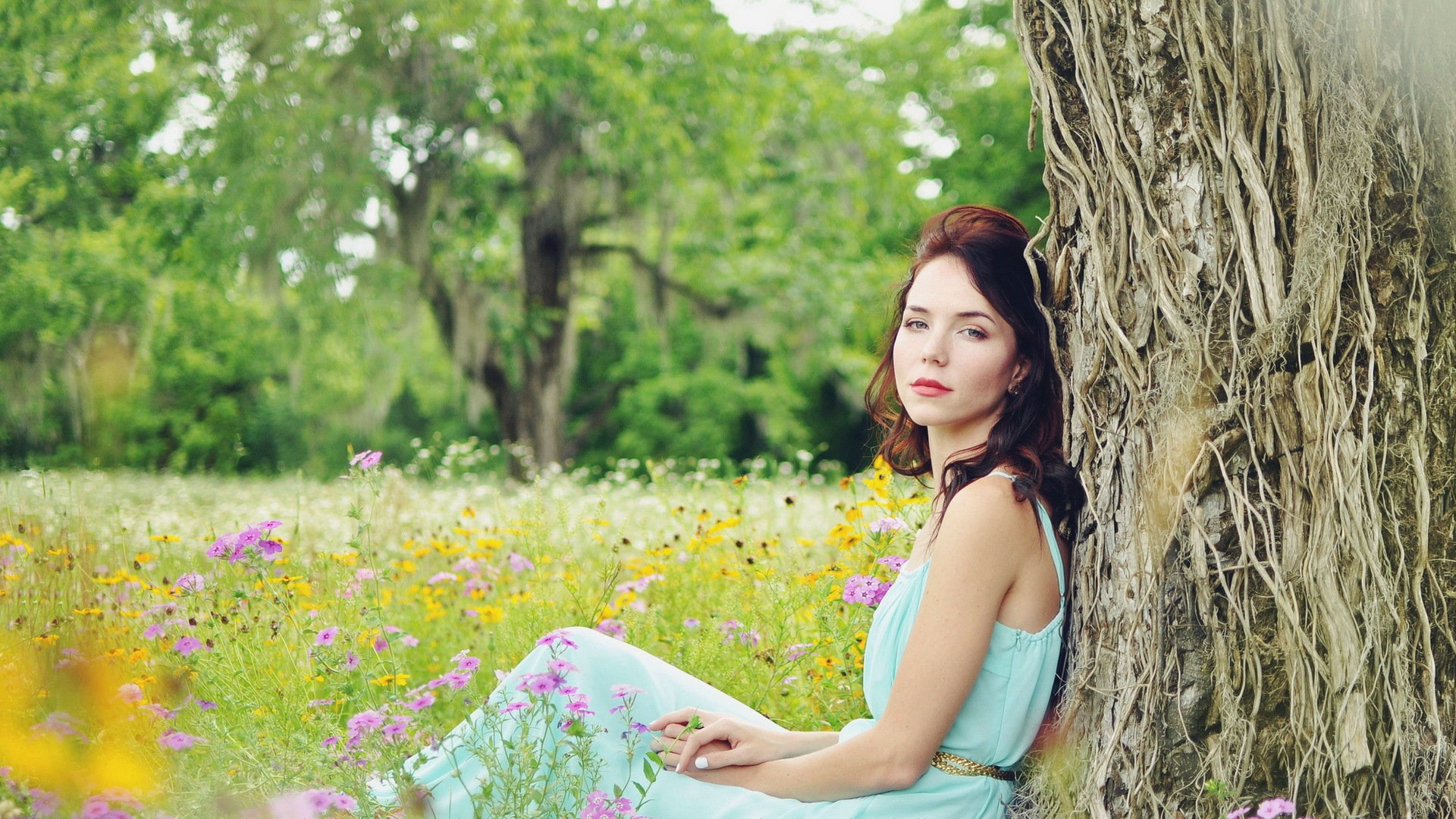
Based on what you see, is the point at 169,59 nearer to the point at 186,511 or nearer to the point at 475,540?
the point at 186,511

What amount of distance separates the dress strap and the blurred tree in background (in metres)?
4.92

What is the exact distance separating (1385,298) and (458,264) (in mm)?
10906

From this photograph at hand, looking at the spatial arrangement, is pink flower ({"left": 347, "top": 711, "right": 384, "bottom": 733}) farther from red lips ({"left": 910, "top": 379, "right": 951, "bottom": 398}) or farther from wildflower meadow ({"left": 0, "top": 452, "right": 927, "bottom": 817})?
red lips ({"left": 910, "top": 379, "right": 951, "bottom": 398})

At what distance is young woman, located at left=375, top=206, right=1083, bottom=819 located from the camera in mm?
1826

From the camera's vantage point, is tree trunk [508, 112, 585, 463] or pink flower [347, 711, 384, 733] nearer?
pink flower [347, 711, 384, 733]

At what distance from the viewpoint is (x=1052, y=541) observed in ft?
6.19

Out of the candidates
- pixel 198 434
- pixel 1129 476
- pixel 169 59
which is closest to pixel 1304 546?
pixel 1129 476

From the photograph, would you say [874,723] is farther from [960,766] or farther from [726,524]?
[726,524]

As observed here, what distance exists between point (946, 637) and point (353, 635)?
1.15 metres

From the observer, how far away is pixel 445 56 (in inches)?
416

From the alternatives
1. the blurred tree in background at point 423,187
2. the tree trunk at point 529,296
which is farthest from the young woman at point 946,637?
the tree trunk at point 529,296

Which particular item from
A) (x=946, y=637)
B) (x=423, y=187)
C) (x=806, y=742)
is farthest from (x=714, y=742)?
(x=423, y=187)

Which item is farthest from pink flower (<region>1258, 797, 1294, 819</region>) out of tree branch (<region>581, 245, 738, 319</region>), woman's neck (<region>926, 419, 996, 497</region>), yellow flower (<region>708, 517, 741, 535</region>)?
tree branch (<region>581, 245, 738, 319</region>)

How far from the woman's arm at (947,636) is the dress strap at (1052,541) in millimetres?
23
